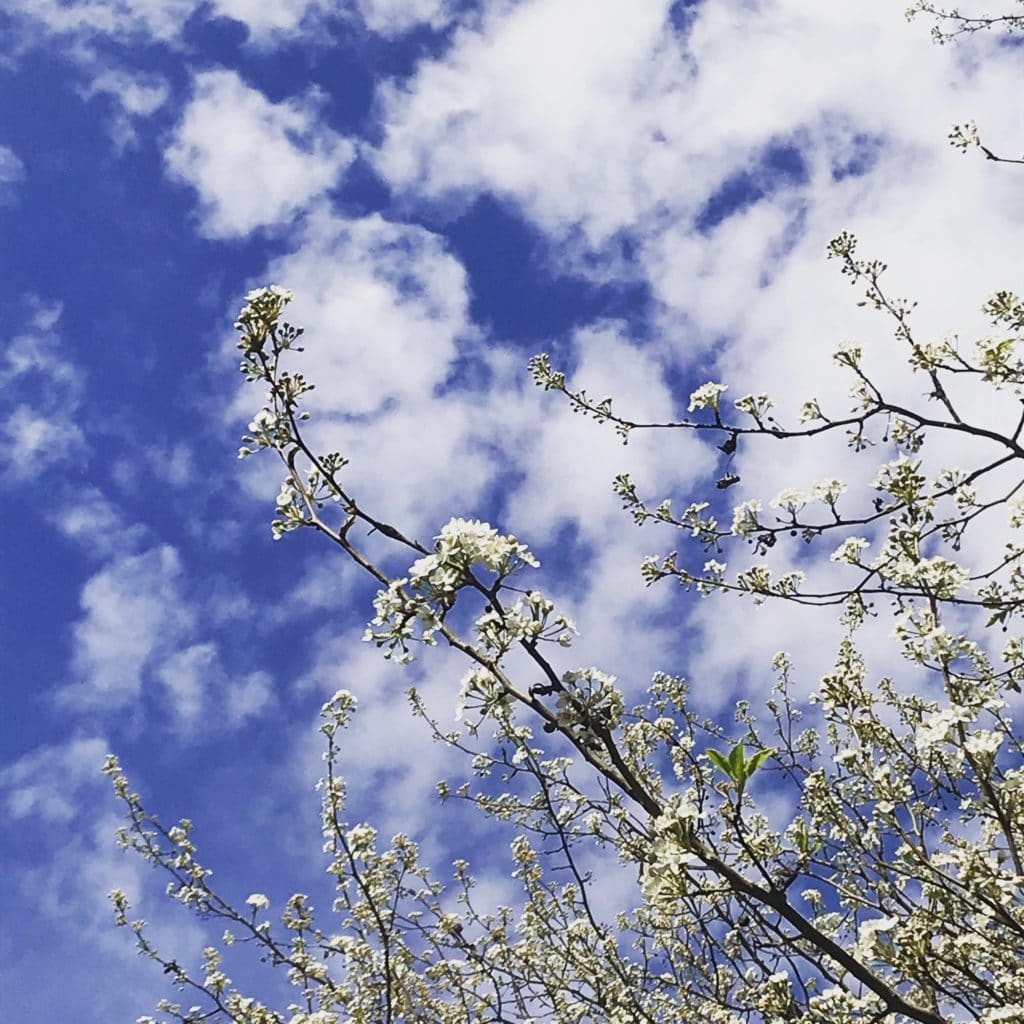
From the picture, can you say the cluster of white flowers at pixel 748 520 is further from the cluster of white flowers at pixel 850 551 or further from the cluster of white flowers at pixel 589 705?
the cluster of white flowers at pixel 589 705

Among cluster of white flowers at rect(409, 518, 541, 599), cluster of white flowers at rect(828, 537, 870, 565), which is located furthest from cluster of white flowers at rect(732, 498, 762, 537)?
cluster of white flowers at rect(409, 518, 541, 599)

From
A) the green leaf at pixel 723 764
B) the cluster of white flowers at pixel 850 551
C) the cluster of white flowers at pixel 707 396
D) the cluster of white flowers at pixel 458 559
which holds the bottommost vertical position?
the green leaf at pixel 723 764

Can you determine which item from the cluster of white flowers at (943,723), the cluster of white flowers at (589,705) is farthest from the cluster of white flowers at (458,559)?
the cluster of white flowers at (943,723)

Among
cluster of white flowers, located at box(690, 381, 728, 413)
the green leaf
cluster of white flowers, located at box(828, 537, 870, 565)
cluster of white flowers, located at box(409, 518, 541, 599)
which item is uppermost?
cluster of white flowers, located at box(690, 381, 728, 413)

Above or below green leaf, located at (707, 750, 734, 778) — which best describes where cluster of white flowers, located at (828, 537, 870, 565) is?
above

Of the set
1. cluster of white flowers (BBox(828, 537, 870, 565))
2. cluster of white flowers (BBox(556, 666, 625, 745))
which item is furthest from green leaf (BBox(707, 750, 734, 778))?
cluster of white flowers (BBox(828, 537, 870, 565))

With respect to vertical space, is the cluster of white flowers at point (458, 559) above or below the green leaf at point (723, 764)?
above

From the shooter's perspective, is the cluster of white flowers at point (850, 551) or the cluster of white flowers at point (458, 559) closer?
the cluster of white flowers at point (458, 559)

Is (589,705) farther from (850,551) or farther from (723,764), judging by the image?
(850,551)

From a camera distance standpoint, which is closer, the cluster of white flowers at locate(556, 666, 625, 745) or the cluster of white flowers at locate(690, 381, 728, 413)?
the cluster of white flowers at locate(556, 666, 625, 745)

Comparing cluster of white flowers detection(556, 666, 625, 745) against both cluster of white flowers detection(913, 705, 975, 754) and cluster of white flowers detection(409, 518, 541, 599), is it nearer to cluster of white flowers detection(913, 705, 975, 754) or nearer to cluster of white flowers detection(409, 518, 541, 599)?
cluster of white flowers detection(409, 518, 541, 599)

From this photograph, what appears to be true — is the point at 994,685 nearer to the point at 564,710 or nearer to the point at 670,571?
the point at 670,571

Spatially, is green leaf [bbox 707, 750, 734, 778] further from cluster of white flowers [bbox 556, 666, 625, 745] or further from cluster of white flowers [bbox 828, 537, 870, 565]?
cluster of white flowers [bbox 828, 537, 870, 565]

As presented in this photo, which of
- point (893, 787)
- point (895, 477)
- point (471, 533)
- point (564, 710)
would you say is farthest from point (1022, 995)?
point (471, 533)
